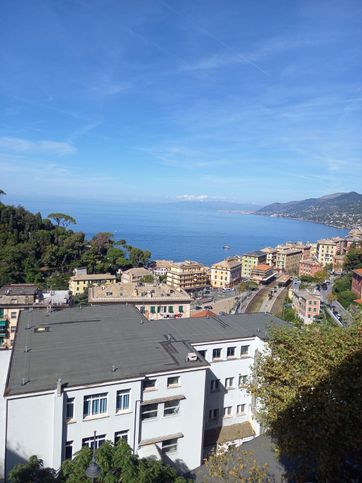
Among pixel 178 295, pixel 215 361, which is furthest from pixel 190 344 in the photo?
pixel 178 295

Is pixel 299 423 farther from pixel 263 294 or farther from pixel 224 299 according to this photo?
pixel 263 294

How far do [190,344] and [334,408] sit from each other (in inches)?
191

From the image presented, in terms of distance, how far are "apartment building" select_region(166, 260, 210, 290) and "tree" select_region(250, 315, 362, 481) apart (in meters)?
43.6

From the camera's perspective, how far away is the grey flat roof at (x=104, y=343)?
805 centimetres

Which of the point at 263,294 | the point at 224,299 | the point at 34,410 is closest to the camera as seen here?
the point at 34,410

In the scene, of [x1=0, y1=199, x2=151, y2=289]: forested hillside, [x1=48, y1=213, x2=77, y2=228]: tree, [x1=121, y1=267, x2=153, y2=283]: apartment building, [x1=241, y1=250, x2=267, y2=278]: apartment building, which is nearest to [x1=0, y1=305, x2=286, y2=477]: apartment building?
[x1=121, y1=267, x2=153, y2=283]: apartment building

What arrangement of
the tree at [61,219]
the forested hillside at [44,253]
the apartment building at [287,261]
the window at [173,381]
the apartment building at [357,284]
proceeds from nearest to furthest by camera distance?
1. the window at [173,381]
2. the apartment building at [357,284]
3. the forested hillside at [44,253]
4. the tree at [61,219]
5. the apartment building at [287,261]

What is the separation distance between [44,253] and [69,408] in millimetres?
41003

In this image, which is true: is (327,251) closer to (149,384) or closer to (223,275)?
(223,275)

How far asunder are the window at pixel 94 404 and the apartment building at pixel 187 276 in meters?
42.5

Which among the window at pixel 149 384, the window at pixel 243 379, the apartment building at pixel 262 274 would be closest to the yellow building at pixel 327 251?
the apartment building at pixel 262 274

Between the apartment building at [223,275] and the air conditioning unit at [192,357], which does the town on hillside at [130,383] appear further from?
the apartment building at [223,275]

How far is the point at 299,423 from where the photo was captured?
6449 mm

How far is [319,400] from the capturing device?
623 centimetres
